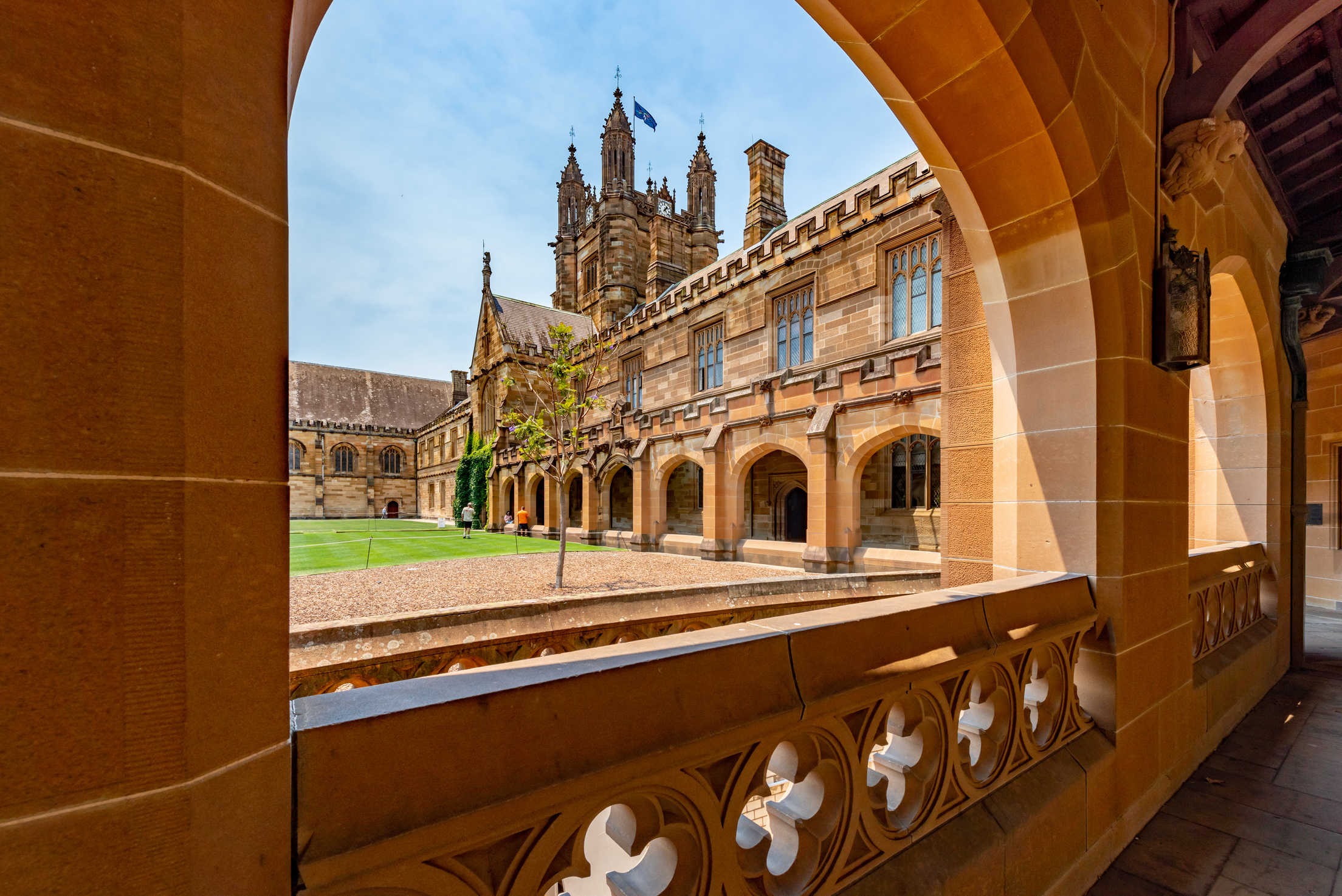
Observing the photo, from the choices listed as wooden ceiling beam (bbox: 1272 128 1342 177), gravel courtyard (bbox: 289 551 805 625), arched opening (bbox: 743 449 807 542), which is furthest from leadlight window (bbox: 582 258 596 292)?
wooden ceiling beam (bbox: 1272 128 1342 177)

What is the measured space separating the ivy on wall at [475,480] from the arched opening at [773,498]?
54.0ft

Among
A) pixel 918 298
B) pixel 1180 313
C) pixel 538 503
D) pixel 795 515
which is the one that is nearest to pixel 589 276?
pixel 538 503

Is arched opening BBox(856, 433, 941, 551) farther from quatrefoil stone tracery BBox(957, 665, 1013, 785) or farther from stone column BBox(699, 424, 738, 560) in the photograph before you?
quatrefoil stone tracery BBox(957, 665, 1013, 785)

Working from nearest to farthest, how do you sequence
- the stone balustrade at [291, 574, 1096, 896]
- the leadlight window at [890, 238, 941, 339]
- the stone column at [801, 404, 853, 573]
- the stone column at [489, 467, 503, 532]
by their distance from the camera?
the stone balustrade at [291, 574, 1096, 896], the stone column at [801, 404, 853, 573], the leadlight window at [890, 238, 941, 339], the stone column at [489, 467, 503, 532]

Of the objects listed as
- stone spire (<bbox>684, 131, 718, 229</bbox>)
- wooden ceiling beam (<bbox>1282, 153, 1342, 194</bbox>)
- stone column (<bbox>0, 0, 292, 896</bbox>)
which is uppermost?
stone spire (<bbox>684, 131, 718, 229</bbox>)

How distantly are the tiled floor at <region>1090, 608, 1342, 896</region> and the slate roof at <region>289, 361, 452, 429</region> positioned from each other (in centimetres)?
5601

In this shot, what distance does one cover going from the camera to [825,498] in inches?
473

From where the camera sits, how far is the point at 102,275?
635 millimetres

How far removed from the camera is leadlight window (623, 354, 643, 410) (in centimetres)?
2280

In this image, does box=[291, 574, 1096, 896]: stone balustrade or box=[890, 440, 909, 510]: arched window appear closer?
box=[291, 574, 1096, 896]: stone balustrade

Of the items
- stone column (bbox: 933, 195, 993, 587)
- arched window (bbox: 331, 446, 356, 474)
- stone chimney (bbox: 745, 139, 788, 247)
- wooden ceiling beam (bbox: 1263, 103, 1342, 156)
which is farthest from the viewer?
arched window (bbox: 331, 446, 356, 474)

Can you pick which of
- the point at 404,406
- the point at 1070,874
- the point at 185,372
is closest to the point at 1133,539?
the point at 1070,874

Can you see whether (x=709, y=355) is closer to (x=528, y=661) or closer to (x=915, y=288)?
(x=915, y=288)

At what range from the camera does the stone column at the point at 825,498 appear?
39.0 ft
